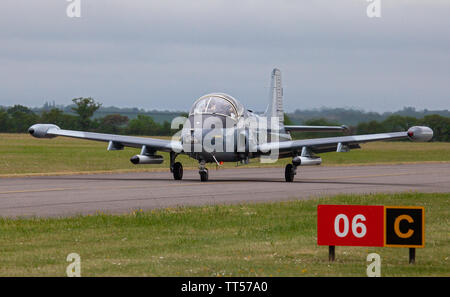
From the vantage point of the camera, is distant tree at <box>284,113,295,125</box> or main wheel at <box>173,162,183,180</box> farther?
distant tree at <box>284,113,295,125</box>

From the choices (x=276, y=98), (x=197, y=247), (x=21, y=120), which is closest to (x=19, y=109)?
(x=21, y=120)

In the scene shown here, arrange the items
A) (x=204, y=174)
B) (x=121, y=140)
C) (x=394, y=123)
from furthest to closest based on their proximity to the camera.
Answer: (x=394, y=123), (x=121, y=140), (x=204, y=174)

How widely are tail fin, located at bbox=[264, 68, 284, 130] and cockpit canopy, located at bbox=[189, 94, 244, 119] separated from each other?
7454 mm

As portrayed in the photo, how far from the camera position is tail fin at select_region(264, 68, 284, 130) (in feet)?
129

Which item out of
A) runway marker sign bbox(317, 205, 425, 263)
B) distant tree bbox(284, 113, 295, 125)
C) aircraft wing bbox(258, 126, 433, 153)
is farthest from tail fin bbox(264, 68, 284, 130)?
runway marker sign bbox(317, 205, 425, 263)

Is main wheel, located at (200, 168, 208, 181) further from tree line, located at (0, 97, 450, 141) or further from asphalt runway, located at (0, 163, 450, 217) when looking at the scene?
tree line, located at (0, 97, 450, 141)

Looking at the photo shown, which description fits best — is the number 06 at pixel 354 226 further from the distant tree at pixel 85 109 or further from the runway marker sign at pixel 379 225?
the distant tree at pixel 85 109

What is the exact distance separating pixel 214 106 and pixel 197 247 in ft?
58.6

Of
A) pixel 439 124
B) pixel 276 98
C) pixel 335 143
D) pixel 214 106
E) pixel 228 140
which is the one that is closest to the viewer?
pixel 228 140

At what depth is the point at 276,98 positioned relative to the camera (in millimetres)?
39938

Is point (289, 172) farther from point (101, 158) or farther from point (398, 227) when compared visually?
point (101, 158)

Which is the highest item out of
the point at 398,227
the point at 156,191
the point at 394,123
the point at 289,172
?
the point at 394,123

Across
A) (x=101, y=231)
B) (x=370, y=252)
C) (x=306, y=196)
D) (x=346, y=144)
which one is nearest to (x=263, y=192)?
(x=306, y=196)

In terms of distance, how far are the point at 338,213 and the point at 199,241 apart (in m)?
3.33
